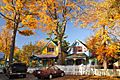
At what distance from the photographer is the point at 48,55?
211 feet

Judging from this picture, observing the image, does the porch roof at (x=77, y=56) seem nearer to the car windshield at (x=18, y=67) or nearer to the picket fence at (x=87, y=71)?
the picket fence at (x=87, y=71)

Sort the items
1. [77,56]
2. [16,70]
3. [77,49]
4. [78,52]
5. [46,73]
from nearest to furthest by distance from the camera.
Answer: [46,73] → [16,70] → [77,56] → [77,49] → [78,52]

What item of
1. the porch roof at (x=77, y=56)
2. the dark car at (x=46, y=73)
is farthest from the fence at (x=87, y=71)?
the porch roof at (x=77, y=56)

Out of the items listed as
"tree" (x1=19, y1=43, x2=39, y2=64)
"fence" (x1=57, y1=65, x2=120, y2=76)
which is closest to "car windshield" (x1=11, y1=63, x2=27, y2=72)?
"fence" (x1=57, y1=65, x2=120, y2=76)

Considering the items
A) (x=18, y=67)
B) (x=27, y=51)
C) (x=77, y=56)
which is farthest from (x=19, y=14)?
(x=27, y=51)

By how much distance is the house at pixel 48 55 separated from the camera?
63094 millimetres

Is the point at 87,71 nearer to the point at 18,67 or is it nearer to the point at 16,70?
the point at 18,67

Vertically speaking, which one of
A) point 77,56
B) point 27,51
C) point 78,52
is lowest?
point 77,56

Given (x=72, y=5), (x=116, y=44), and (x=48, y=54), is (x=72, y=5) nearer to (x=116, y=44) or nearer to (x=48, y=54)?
(x=116, y=44)

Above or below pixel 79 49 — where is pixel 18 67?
below

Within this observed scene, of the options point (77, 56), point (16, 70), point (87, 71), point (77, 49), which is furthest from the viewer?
point (77, 49)

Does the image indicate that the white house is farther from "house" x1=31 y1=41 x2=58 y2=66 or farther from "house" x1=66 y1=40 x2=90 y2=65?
"house" x1=31 y1=41 x2=58 y2=66

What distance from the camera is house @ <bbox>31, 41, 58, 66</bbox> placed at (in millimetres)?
63094

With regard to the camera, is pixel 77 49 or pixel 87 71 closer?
pixel 87 71
